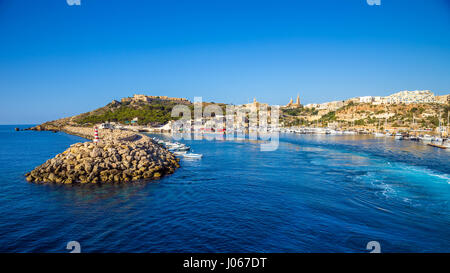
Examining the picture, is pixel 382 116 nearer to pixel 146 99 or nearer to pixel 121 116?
pixel 121 116

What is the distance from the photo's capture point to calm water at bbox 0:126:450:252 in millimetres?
9688

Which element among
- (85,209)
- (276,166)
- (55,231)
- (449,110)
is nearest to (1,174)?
(85,209)

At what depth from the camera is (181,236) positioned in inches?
403

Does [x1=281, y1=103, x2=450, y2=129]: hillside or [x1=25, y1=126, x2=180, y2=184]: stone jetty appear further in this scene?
[x1=281, y1=103, x2=450, y2=129]: hillside

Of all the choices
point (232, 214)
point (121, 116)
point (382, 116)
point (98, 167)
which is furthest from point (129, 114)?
point (232, 214)

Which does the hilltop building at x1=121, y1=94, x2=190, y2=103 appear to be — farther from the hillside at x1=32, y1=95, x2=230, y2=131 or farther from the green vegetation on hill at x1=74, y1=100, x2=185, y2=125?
the green vegetation on hill at x1=74, y1=100, x2=185, y2=125

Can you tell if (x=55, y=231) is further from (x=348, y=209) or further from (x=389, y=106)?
(x=389, y=106)

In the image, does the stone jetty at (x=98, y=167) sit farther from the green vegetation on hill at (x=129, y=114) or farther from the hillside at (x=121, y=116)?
the green vegetation on hill at (x=129, y=114)

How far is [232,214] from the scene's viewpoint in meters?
12.9

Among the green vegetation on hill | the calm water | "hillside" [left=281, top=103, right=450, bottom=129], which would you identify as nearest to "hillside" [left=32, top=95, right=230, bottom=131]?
the green vegetation on hill

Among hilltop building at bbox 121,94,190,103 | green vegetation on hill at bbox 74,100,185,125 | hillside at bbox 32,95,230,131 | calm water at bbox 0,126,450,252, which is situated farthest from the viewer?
hilltop building at bbox 121,94,190,103

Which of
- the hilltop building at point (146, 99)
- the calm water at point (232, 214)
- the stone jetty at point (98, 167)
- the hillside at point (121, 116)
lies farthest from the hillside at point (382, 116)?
the stone jetty at point (98, 167)

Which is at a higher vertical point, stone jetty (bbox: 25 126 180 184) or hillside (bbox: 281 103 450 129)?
hillside (bbox: 281 103 450 129)

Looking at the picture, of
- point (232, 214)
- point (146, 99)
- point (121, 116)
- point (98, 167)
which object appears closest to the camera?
point (232, 214)
